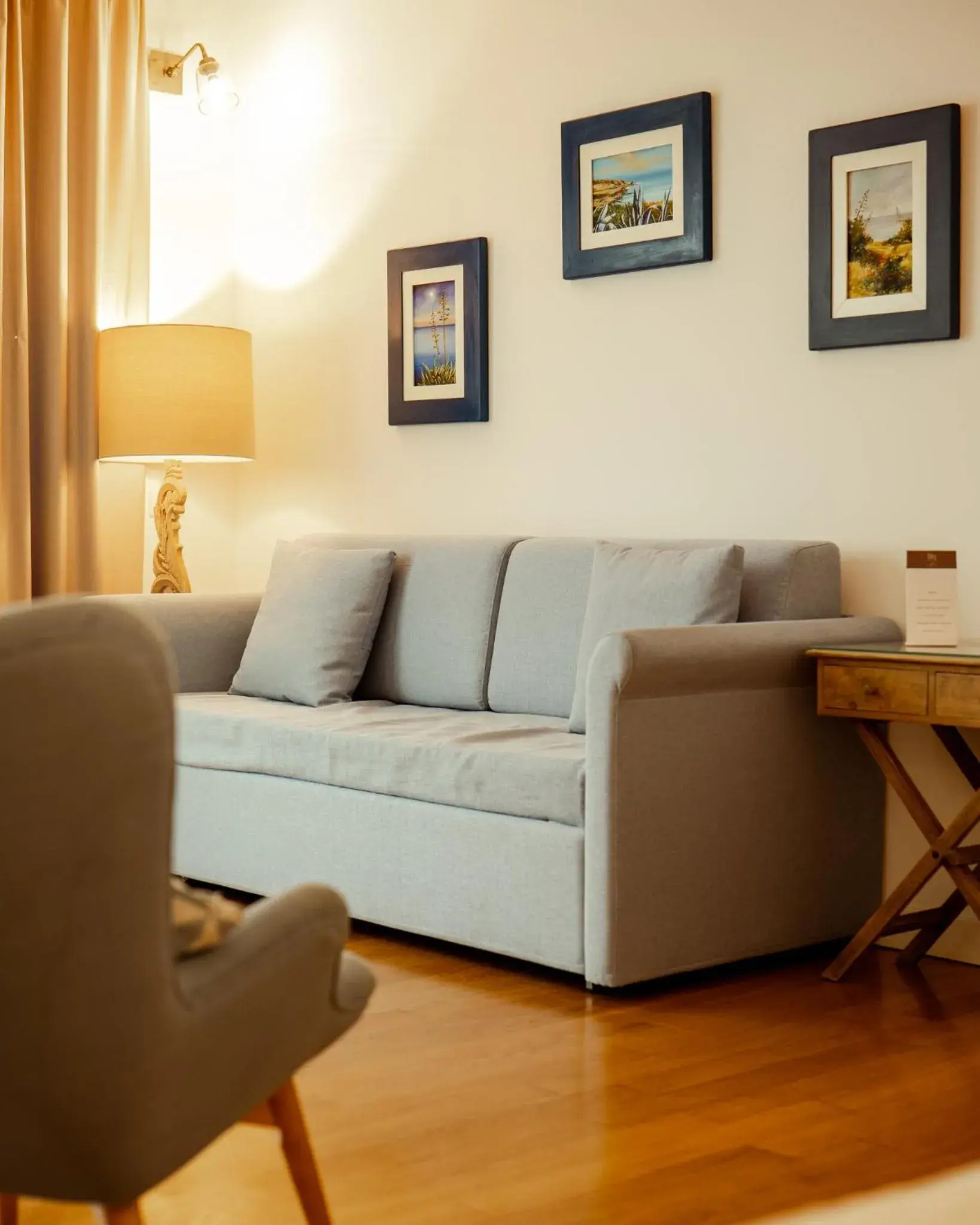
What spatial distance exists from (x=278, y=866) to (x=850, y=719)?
1430 mm

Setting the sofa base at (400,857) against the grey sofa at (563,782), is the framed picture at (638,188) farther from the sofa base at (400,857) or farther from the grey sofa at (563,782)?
the sofa base at (400,857)

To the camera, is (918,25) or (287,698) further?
(287,698)

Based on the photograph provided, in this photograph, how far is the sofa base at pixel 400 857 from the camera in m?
3.29

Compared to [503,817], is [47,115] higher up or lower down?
higher up

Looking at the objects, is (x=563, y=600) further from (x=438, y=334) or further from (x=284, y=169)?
(x=284, y=169)

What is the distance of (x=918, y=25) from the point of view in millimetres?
3652

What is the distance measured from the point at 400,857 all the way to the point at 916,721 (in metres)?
1.20

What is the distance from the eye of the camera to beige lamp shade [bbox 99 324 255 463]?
4.86m

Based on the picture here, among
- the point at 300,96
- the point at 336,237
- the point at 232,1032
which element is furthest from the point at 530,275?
the point at 232,1032

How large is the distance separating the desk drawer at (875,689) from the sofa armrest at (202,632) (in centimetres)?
198

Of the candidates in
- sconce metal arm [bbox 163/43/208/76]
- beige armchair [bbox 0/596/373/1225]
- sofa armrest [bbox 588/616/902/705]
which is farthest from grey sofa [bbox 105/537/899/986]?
sconce metal arm [bbox 163/43/208/76]

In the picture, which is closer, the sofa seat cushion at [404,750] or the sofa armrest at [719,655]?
the sofa armrest at [719,655]

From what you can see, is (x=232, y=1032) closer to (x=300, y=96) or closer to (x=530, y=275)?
(x=530, y=275)

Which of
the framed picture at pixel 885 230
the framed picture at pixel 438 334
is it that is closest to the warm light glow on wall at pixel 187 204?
the framed picture at pixel 438 334
